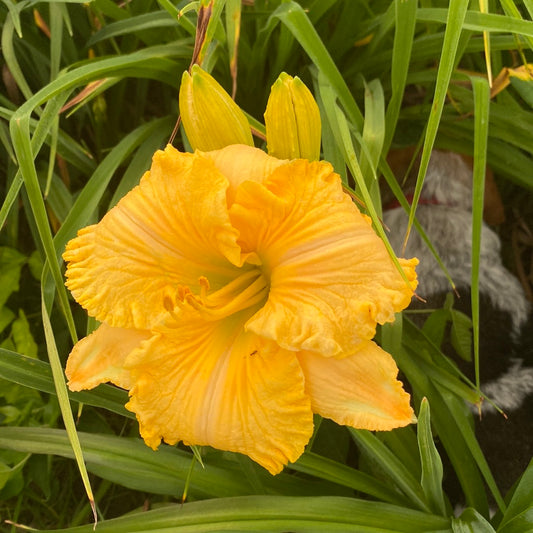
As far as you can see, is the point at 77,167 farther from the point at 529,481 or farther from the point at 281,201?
the point at 529,481

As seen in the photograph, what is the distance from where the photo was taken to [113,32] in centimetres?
91

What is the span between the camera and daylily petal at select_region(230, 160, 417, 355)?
56 centimetres

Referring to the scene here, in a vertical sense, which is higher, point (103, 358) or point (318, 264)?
point (318, 264)

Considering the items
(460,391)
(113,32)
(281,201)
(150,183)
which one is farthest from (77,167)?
(460,391)

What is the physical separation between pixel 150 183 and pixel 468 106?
24.5 inches

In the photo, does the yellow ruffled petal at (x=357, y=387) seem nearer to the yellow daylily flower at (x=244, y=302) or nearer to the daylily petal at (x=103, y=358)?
the yellow daylily flower at (x=244, y=302)

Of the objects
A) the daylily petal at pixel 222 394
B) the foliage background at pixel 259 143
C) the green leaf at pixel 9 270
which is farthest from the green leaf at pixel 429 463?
the green leaf at pixel 9 270

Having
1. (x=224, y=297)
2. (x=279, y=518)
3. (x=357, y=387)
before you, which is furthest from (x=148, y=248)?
(x=279, y=518)

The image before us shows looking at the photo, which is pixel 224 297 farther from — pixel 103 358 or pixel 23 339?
pixel 23 339

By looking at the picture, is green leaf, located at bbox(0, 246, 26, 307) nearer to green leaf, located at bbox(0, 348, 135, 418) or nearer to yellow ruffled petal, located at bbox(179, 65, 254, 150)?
green leaf, located at bbox(0, 348, 135, 418)

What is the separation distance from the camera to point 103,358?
652 millimetres

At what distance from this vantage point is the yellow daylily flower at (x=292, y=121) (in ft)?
1.97

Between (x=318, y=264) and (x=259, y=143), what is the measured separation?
0.46m

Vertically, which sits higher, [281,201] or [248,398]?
[281,201]
